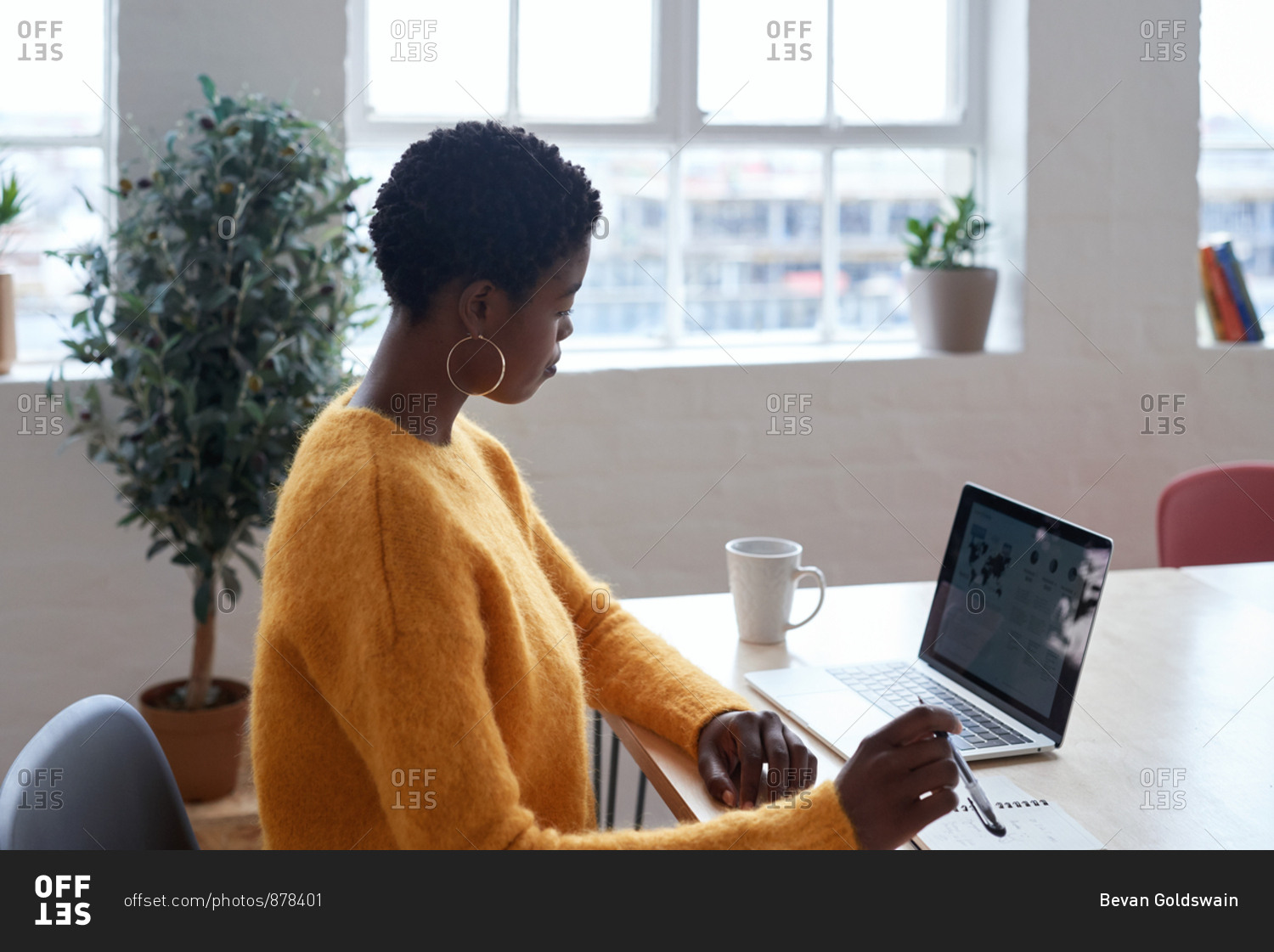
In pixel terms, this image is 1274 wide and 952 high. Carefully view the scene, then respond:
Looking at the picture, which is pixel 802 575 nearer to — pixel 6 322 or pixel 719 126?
pixel 719 126

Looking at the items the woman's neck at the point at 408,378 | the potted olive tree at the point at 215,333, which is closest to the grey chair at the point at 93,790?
the woman's neck at the point at 408,378

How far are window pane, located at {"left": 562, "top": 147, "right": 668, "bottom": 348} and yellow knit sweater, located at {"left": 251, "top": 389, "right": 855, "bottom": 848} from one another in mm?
1819

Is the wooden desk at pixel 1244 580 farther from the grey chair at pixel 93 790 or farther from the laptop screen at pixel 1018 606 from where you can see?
the grey chair at pixel 93 790

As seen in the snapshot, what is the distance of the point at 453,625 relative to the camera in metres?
0.99

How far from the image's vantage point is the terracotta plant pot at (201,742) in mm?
2463

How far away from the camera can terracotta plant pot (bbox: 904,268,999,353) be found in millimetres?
2955

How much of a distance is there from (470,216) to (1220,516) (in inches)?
68.9

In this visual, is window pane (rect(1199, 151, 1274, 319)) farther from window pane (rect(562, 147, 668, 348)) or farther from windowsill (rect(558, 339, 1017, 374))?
window pane (rect(562, 147, 668, 348))

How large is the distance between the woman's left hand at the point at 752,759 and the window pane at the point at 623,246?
5.93 ft

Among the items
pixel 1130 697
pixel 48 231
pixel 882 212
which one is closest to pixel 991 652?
pixel 1130 697

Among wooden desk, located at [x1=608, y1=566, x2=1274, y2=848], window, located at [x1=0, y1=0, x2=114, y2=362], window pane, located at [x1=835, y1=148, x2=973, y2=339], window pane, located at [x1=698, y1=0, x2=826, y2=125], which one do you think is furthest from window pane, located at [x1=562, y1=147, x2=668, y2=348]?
wooden desk, located at [x1=608, y1=566, x2=1274, y2=848]
